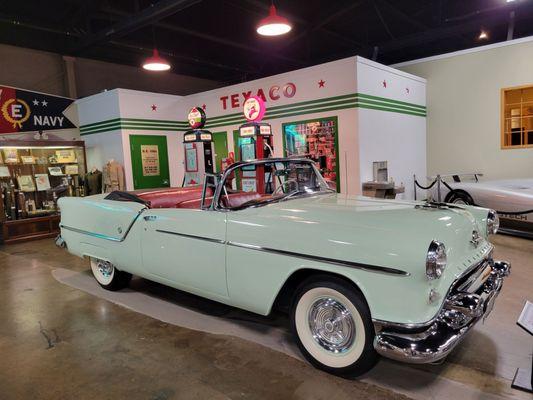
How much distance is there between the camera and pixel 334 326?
2.40 m

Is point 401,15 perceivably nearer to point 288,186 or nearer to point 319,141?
point 319,141

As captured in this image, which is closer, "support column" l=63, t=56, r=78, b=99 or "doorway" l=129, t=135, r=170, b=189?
"doorway" l=129, t=135, r=170, b=189

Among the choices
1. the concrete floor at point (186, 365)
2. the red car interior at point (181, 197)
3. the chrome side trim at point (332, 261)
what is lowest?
the concrete floor at point (186, 365)

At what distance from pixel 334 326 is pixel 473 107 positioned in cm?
774

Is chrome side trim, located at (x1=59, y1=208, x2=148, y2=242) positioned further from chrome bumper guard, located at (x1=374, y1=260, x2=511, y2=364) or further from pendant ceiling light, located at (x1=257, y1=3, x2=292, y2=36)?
pendant ceiling light, located at (x1=257, y1=3, x2=292, y2=36)

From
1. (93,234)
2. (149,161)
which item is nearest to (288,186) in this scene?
(93,234)

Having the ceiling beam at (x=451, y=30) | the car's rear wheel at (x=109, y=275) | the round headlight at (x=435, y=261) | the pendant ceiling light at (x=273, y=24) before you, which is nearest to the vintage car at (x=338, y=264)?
the round headlight at (x=435, y=261)

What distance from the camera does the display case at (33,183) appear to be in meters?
7.31

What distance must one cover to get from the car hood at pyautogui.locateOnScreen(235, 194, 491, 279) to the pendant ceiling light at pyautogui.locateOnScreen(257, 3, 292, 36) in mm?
3551

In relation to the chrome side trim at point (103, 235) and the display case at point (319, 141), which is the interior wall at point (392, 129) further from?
the chrome side trim at point (103, 235)

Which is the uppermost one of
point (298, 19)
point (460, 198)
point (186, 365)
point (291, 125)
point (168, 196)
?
point (298, 19)

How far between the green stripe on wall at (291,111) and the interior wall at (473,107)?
59cm

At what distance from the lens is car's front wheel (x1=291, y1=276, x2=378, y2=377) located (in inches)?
88.8

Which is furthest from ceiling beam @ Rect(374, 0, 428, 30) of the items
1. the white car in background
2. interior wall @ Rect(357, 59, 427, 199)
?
the white car in background
